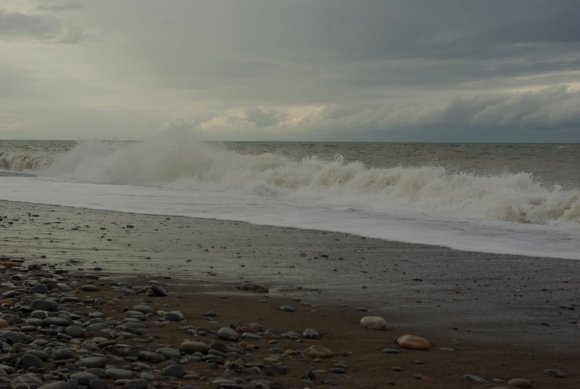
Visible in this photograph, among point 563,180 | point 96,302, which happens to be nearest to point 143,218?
point 96,302

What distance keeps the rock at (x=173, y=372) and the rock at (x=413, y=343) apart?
1698 millimetres

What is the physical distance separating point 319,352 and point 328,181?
16.5m

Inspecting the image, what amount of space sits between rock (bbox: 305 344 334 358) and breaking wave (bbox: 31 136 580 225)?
34.4 feet

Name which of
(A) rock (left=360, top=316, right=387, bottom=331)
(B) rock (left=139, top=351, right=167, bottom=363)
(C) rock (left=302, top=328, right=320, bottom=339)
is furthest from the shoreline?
(B) rock (left=139, top=351, right=167, bottom=363)

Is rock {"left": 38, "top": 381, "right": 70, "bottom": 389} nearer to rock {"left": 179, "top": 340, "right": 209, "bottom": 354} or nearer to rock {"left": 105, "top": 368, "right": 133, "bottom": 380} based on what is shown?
rock {"left": 105, "top": 368, "right": 133, "bottom": 380}

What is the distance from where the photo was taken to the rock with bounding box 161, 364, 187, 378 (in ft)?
12.5

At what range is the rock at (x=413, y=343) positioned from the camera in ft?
15.3

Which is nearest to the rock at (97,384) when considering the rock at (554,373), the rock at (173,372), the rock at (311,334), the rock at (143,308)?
the rock at (173,372)

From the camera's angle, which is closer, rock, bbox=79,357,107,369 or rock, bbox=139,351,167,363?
rock, bbox=79,357,107,369

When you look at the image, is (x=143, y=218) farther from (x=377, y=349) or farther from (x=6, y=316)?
(x=377, y=349)

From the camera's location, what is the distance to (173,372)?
12.5 feet

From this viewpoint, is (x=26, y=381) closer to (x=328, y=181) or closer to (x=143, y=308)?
(x=143, y=308)

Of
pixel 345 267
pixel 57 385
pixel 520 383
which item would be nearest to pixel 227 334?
pixel 57 385

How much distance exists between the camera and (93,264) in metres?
7.73
